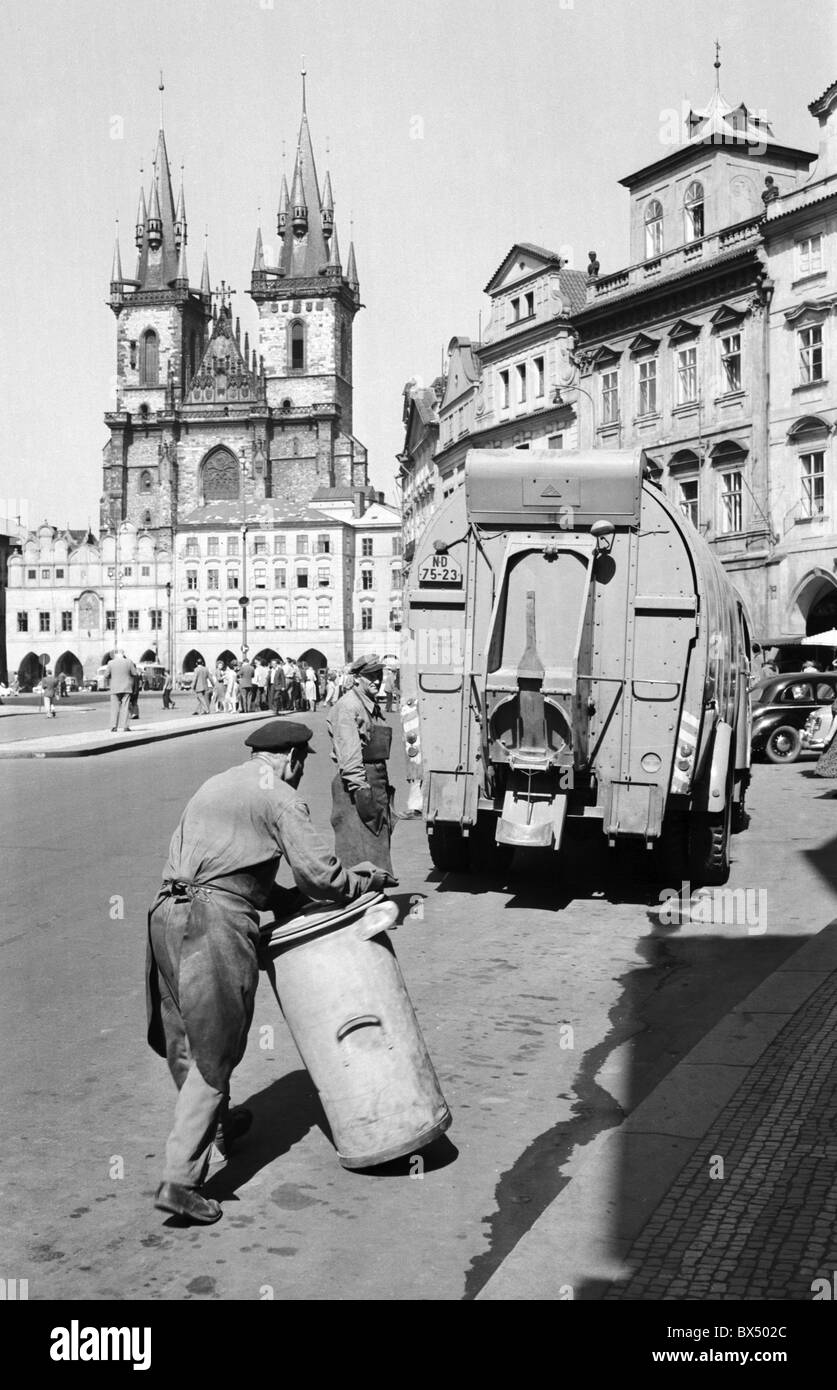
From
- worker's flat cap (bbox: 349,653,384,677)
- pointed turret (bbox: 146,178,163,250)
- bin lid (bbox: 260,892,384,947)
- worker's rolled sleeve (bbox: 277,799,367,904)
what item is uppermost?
pointed turret (bbox: 146,178,163,250)

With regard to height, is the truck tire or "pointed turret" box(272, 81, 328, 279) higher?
"pointed turret" box(272, 81, 328, 279)

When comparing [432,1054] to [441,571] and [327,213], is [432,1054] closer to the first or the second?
[441,571]

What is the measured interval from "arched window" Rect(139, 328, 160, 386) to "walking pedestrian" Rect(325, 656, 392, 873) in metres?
128

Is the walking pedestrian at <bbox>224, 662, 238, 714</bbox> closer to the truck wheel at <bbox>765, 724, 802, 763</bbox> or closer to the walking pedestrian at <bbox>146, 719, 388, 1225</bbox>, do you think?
the truck wheel at <bbox>765, 724, 802, 763</bbox>

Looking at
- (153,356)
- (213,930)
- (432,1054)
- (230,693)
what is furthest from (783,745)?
(153,356)

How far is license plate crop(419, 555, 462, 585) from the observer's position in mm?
10836

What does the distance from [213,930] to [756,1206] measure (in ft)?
6.32

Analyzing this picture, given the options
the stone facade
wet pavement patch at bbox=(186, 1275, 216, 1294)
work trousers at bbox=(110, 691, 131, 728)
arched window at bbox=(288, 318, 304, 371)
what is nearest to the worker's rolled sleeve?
wet pavement patch at bbox=(186, 1275, 216, 1294)

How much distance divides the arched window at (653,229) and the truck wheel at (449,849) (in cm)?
3545

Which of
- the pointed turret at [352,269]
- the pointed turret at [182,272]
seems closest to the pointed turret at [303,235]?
the pointed turret at [352,269]

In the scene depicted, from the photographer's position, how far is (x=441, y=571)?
35.6ft

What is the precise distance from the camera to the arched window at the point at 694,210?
42.7m

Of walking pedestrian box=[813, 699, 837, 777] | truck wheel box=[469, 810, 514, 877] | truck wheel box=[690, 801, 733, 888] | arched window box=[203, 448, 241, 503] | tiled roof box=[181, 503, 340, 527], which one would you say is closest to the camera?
truck wheel box=[690, 801, 733, 888]
